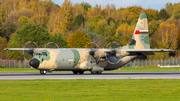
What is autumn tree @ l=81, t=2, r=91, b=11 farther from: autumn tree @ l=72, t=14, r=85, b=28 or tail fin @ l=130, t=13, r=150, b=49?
tail fin @ l=130, t=13, r=150, b=49

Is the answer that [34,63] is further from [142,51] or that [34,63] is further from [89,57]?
[142,51]

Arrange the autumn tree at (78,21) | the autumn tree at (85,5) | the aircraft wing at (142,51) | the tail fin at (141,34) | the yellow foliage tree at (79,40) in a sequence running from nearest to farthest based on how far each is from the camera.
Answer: the aircraft wing at (142,51), the tail fin at (141,34), the yellow foliage tree at (79,40), the autumn tree at (78,21), the autumn tree at (85,5)

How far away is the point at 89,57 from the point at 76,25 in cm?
7984

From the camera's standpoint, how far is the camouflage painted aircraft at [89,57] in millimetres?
34000

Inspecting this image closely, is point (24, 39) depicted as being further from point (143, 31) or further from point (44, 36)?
point (143, 31)

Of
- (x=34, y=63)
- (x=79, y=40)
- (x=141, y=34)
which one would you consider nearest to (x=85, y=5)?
(x=79, y=40)

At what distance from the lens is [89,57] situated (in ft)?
120

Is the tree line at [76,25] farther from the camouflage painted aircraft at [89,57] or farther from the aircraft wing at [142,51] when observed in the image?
the aircraft wing at [142,51]

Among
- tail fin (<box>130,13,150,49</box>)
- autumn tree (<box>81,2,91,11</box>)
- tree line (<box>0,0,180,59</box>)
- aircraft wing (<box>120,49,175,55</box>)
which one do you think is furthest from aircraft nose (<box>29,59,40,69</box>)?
autumn tree (<box>81,2,91,11</box>)

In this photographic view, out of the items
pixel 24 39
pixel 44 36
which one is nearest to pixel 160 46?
pixel 44 36

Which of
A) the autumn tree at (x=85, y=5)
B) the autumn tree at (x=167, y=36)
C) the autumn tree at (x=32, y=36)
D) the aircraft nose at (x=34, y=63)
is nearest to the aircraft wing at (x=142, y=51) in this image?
the aircraft nose at (x=34, y=63)

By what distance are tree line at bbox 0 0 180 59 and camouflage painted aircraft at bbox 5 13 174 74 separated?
96.5 feet

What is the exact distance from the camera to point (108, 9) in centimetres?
13438

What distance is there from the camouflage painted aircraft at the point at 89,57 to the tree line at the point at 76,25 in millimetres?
29402
